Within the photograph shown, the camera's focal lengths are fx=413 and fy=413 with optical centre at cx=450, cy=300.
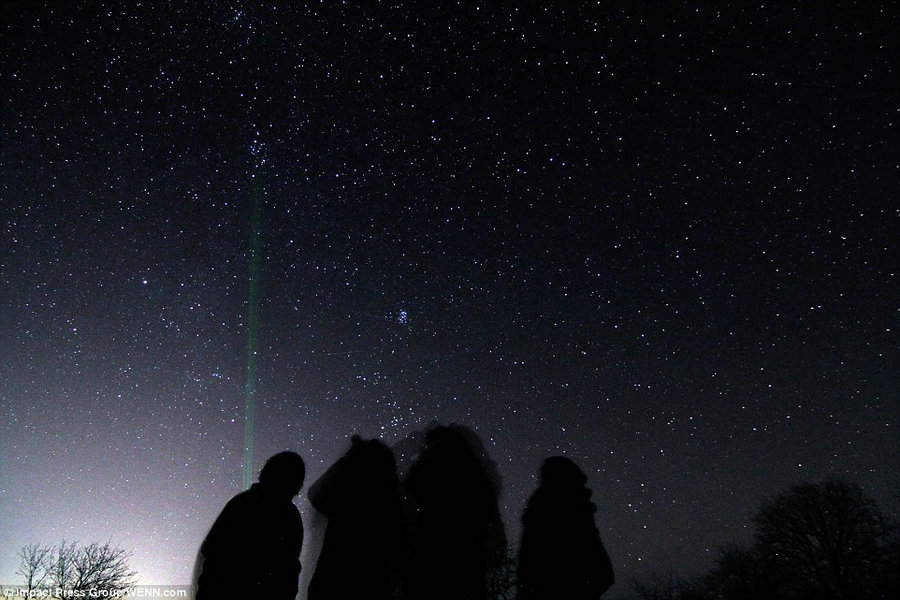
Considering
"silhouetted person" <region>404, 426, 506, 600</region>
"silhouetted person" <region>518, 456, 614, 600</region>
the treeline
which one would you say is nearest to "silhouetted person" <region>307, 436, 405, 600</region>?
"silhouetted person" <region>404, 426, 506, 600</region>

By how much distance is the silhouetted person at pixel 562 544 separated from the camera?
101 inches

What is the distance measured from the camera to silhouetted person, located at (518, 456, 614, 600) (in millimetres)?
2574

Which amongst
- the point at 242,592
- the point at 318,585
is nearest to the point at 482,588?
the point at 318,585

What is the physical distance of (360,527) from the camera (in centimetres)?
291

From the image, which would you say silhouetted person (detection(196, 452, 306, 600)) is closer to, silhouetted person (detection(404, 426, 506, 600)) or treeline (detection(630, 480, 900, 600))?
silhouetted person (detection(404, 426, 506, 600))

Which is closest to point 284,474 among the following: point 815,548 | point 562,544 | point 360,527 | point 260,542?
point 260,542

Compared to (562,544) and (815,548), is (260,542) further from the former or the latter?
(815,548)

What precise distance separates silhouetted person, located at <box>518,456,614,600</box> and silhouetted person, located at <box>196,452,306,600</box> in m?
1.54

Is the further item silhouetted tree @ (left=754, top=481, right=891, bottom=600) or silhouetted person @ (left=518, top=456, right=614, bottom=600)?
silhouetted tree @ (left=754, top=481, right=891, bottom=600)

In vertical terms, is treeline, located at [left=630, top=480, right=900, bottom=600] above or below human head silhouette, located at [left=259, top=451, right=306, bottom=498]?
below

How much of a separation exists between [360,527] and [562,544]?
1.38 metres

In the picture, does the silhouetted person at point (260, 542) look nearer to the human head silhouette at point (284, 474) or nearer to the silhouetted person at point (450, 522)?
the human head silhouette at point (284, 474)

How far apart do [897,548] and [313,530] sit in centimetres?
2047

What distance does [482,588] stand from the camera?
112 inches
